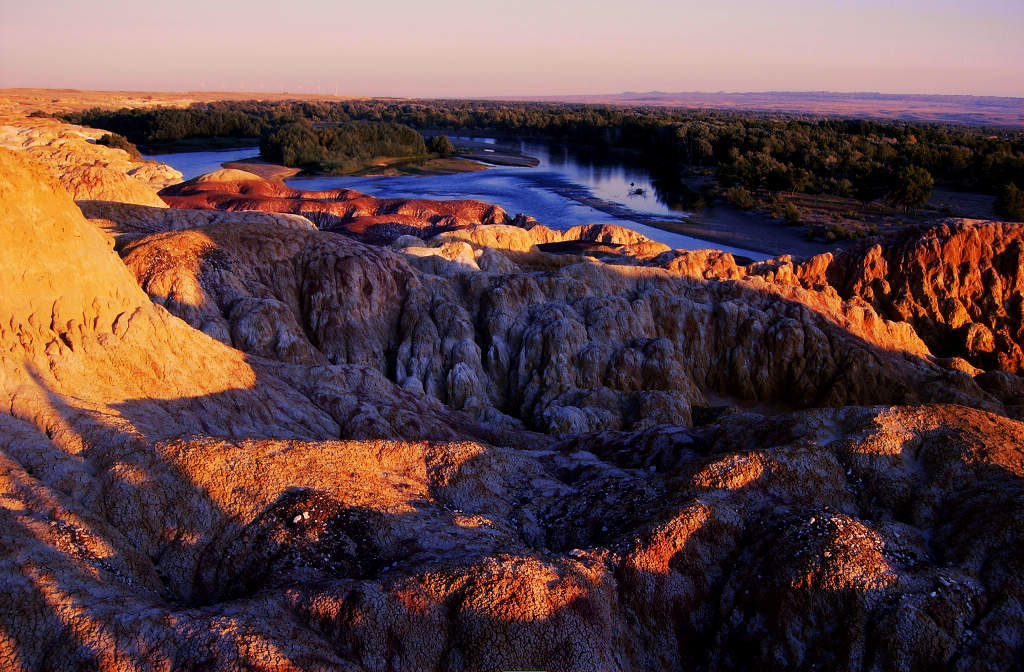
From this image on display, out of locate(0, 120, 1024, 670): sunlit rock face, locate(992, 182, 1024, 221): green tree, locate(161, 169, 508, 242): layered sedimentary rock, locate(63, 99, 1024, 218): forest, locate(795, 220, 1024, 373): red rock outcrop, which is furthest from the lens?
locate(63, 99, 1024, 218): forest

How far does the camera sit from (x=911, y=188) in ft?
226

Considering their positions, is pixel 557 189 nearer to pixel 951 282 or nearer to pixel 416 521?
pixel 951 282

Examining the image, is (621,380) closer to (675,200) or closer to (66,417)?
(66,417)

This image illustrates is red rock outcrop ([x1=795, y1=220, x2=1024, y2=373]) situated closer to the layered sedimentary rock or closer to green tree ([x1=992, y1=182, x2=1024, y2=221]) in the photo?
the layered sedimentary rock

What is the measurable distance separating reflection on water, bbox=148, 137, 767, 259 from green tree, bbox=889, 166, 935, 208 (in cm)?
2086

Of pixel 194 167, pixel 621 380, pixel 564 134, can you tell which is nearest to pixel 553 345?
pixel 621 380

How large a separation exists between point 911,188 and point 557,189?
3954 cm

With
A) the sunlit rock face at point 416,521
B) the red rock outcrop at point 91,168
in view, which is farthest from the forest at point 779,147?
the sunlit rock face at point 416,521

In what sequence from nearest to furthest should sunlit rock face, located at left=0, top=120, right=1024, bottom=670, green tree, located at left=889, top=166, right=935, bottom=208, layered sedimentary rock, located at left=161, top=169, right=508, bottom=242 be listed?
sunlit rock face, located at left=0, top=120, right=1024, bottom=670 < layered sedimentary rock, located at left=161, top=169, right=508, bottom=242 < green tree, located at left=889, top=166, right=935, bottom=208

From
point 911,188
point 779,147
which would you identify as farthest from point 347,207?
point 779,147

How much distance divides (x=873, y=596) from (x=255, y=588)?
6.38 metres

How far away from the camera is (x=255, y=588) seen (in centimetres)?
760

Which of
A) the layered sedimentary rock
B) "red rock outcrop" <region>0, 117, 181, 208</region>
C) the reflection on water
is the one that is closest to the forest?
the reflection on water

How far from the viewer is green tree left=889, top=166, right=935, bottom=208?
69250mm
